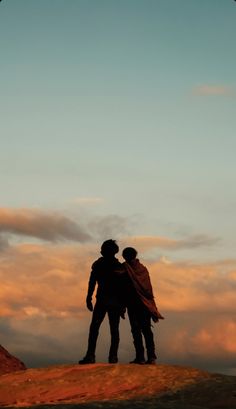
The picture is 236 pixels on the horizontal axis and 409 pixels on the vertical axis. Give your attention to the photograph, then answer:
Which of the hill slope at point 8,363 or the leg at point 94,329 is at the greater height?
the hill slope at point 8,363

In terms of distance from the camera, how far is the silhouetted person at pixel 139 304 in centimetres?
1866

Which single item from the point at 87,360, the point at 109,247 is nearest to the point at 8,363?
the point at 87,360

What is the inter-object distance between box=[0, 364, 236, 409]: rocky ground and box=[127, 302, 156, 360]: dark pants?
65 cm

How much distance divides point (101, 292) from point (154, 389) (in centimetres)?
316

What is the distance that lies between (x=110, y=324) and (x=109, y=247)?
181cm

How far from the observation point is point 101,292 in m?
19.0

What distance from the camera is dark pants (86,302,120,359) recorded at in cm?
1878

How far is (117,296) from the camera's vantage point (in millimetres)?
19000

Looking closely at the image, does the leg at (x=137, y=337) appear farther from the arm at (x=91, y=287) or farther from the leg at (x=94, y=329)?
the arm at (x=91, y=287)

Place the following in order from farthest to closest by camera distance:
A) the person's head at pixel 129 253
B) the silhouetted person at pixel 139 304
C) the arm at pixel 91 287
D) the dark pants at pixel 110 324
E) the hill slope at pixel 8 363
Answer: the hill slope at pixel 8 363 → the arm at pixel 91 287 → the person's head at pixel 129 253 → the dark pants at pixel 110 324 → the silhouetted person at pixel 139 304

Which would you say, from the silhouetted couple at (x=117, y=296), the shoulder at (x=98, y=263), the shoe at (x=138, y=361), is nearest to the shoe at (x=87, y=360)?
the silhouetted couple at (x=117, y=296)

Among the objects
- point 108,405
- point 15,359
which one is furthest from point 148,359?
point 15,359

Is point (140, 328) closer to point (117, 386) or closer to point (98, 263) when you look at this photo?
point (98, 263)

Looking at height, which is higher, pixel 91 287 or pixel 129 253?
pixel 129 253
